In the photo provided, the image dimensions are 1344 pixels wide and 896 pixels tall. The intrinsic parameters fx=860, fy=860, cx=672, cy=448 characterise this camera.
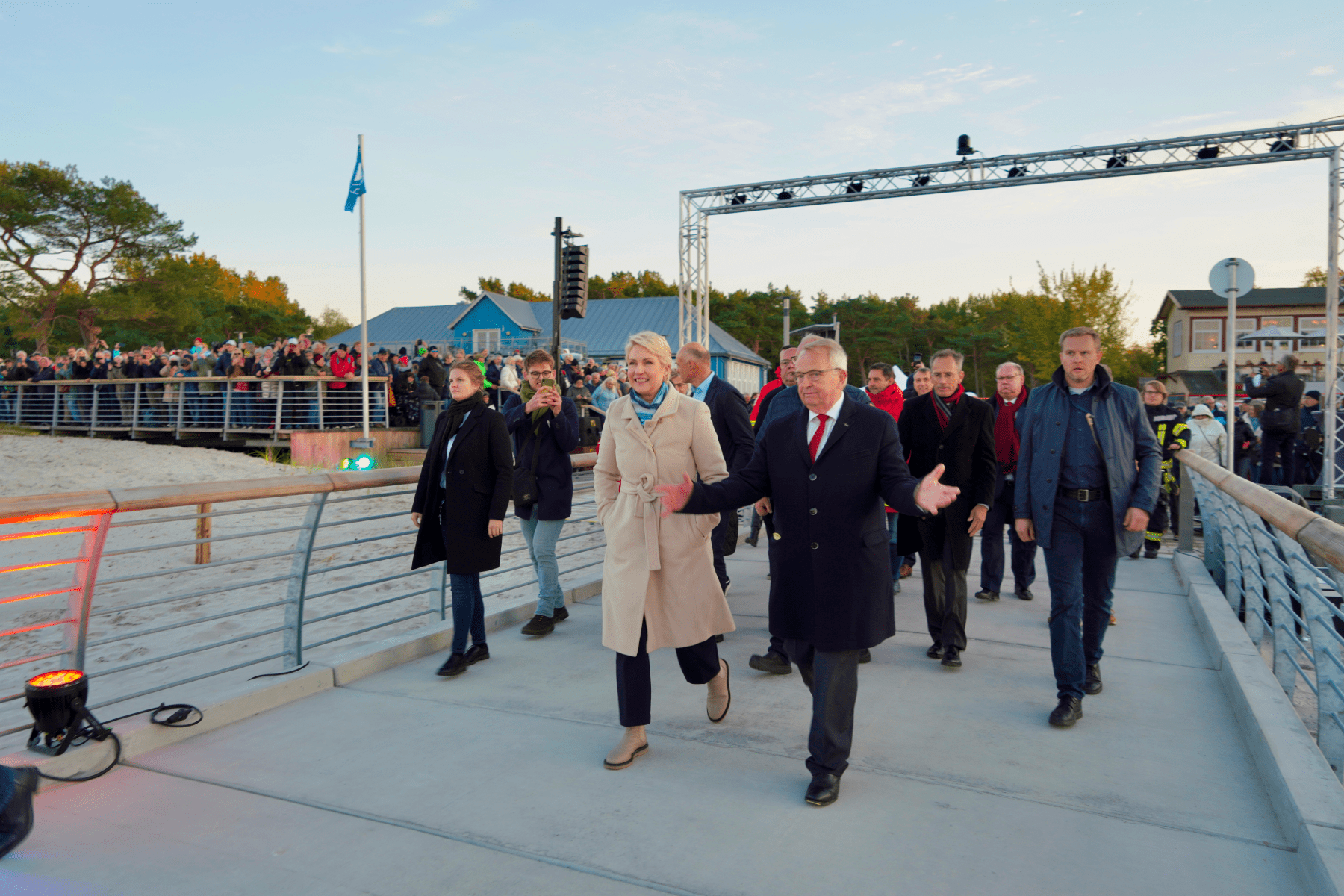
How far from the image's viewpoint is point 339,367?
18.6 m

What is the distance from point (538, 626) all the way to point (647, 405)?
97.6 inches

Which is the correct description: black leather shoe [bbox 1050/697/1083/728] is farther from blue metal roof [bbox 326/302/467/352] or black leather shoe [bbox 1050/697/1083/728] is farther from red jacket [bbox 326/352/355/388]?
blue metal roof [bbox 326/302/467/352]

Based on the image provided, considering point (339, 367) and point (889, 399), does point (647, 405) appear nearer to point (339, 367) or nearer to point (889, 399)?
point (889, 399)

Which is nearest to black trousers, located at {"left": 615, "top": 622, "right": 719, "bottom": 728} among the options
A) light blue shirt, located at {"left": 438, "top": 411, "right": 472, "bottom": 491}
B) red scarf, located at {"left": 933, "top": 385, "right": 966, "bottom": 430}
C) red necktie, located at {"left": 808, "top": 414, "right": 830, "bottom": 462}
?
red necktie, located at {"left": 808, "top": 414, "right": 830, "bottom": 462}

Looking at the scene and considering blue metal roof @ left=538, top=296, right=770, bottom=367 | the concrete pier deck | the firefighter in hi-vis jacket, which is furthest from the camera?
blue metal roof @ left=538, top=296, right=770, bottom=367

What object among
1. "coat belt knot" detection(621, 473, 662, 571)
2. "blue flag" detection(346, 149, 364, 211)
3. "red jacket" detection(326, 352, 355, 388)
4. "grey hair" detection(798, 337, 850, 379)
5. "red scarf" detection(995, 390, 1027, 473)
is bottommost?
"coat belt knot" detection(621, 473, 662, 571)

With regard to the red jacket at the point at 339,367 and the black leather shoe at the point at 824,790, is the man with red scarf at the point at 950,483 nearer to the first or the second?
the black leather shoe at the point at 824,790

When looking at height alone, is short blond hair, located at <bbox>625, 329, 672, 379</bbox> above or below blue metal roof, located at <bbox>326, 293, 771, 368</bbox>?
below

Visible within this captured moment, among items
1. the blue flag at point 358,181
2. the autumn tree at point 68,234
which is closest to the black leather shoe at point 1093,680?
the blue flag at point 358,181

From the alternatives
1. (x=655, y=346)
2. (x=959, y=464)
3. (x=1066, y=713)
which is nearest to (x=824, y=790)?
(x=1066, y=713)

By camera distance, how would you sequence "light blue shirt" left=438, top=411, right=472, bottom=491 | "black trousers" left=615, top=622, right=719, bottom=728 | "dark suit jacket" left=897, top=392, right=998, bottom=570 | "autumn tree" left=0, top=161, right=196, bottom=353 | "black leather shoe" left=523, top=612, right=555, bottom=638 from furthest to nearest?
"autumn tree" left=0, top=161, right=196, bottom=353 < "black leather shoe" left=523, top=612, right=555, bottom=638 < "dark suit jacket" left=897, top=392, right=998, bottom=570 < "light blue shirt" left=438, top=411, right=472, bottom=491 < "black trousers" left=615, top=622, right=719, bottom=728

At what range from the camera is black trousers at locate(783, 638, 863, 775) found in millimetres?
3398

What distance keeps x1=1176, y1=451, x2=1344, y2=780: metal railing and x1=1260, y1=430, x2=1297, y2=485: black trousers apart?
6.61 metres

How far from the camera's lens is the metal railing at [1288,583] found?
3297 mm
